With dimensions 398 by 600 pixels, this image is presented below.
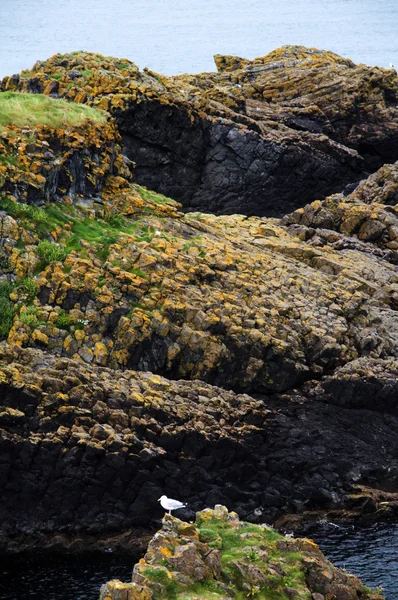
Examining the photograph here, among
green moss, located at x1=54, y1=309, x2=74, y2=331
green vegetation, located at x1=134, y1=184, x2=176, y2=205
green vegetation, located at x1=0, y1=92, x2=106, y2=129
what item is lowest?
green moss, located at x1=54, y1=309, x2=74, y2=331

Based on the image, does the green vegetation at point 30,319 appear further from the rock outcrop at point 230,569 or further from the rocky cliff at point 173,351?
the rock outcrop at point 230,569

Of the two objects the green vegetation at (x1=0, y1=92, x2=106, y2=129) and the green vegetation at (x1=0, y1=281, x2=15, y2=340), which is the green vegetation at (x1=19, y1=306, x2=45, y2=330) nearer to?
the green vegetation at (x1=0, y1=281, x2=15, y2=340)

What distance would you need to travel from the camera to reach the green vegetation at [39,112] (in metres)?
65.1

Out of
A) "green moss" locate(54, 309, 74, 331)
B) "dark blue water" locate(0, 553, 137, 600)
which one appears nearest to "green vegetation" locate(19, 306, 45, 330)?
"green moss" locate(54, 309, 74, 331)

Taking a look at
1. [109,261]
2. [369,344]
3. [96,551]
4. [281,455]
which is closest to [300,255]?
[369,344]

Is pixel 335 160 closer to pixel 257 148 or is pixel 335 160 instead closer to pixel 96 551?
pixel 257 148

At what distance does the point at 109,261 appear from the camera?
58750 millimetres

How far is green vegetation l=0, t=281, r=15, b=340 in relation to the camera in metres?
53.8

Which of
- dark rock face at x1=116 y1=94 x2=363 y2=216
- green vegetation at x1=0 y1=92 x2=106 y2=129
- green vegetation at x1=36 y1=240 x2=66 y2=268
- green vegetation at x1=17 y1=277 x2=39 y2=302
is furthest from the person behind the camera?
dark rock face at x1=116 y1=94 x2=363 y2=216

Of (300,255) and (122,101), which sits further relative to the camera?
(122,101)

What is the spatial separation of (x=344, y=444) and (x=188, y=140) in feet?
129

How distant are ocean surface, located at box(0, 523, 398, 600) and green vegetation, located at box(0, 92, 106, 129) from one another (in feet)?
97.4

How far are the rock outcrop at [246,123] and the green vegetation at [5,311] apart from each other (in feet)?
97.7

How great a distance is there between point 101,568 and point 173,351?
14180 millimetres
